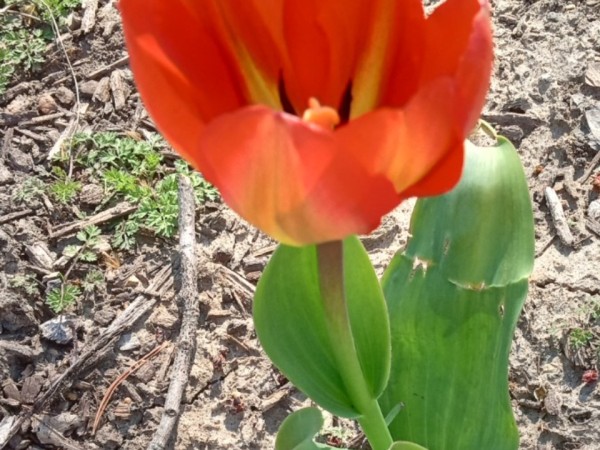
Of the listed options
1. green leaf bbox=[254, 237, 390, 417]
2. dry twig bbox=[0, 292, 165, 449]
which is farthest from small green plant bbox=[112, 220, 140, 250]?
green leaf bbox=[254, 237, 390, 417]

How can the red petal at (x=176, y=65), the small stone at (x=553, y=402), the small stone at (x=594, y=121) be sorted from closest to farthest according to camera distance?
the red petal at (x=176, y=65), the small stone at (x=553, y=402), the small stone at (x=594, y=121)

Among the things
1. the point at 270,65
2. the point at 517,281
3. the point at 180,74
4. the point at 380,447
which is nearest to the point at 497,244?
the point at 517,281

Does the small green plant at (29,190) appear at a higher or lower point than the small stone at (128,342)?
higher

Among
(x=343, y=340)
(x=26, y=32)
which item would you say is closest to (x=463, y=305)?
(x=343, y=340)

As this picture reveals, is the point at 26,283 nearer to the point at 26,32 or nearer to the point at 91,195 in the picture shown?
the point at 91,195

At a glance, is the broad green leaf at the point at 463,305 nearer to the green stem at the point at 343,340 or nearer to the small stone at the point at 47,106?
the green stem at the point at 343,340

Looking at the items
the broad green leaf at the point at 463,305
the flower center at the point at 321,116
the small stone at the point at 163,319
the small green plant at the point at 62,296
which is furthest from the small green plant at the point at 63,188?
the flower center at the point at 321,116
